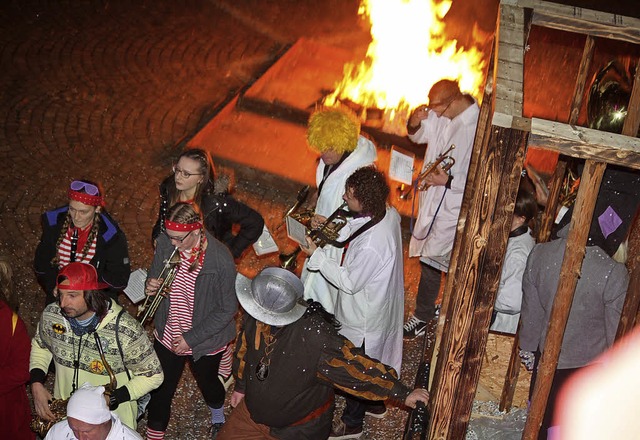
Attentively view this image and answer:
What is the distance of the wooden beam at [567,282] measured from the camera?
4.61m

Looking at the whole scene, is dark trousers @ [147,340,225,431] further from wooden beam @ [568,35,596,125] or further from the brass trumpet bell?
the brass trumpet bell

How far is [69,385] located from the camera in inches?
221

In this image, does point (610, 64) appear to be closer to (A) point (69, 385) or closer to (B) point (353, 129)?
(B) point (353, 129)

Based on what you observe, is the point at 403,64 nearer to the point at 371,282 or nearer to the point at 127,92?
the point at 127,92

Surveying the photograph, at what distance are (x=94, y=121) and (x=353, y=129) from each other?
4943mm

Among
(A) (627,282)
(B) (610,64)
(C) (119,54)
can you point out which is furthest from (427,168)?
(C) (119,54)

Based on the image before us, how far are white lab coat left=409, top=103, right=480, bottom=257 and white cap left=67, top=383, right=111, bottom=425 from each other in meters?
3.84

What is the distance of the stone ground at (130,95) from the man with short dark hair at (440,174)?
0.93 metres

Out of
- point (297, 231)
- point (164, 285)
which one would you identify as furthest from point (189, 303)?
point (297, 231)

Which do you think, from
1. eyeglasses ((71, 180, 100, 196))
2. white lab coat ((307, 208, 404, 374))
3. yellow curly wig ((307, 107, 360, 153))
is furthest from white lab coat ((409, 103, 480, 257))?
eyeglasses ((71, 180, 100, 196))

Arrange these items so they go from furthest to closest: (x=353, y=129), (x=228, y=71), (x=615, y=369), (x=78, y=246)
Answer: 1. (x=228, y=71)
2. (x=353, y=129)
3. (x=78, y=246)
4. (x=615, y=369)

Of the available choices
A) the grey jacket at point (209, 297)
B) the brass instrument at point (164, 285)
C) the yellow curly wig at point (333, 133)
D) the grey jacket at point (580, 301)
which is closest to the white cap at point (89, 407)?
the brass instrument at point (164, 285)

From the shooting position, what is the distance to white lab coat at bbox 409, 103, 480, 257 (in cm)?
755

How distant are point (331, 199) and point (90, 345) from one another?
96.5 inches
